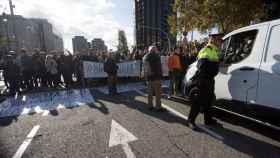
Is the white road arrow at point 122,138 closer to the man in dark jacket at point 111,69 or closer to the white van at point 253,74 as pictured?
the white van at point 253,74

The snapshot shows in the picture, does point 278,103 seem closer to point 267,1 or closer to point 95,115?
point 95,115

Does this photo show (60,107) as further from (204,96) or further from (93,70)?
(204,96)

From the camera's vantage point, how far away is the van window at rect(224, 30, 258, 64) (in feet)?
13.5

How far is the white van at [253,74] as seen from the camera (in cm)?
356

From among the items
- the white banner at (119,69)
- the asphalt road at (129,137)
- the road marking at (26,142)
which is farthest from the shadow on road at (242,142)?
the white banner at (119,69)

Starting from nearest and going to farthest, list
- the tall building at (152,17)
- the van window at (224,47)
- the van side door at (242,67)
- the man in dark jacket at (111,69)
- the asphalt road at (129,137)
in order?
the asphalt road at (129,137) < the van side door at (242,67) < the van window at (224,47) < the man in dark jacket at (111,69) < the tall building at (152,17)

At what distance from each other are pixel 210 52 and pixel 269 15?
7.86 meters

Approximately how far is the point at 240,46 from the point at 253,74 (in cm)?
81

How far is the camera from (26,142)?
14.3ft

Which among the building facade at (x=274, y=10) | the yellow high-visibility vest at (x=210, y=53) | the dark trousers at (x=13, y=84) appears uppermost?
the building facade at (x=274, y=10)

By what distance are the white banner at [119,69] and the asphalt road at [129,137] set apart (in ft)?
16.8

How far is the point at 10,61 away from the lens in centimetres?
923

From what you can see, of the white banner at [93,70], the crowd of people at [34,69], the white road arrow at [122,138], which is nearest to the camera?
the white road arrow at [122,138]

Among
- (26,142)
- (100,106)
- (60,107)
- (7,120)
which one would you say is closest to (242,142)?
(26,142)
